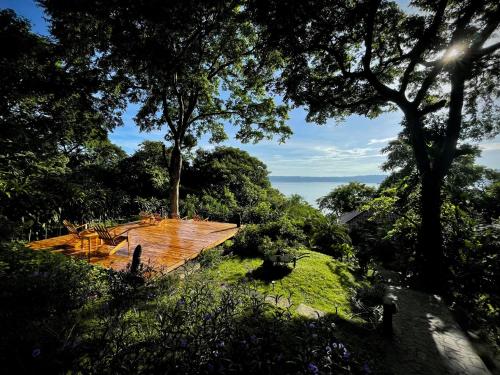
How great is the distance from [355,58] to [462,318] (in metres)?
8.65

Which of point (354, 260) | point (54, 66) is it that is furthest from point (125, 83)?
point (354, 260)

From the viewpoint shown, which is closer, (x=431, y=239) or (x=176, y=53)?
(x=431, y=239)

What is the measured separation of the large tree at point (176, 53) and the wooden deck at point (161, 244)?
3976 mm

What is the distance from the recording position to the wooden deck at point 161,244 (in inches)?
266

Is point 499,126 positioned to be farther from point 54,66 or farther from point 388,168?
point 54,66

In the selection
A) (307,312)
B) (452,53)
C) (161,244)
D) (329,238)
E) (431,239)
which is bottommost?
(307,312)

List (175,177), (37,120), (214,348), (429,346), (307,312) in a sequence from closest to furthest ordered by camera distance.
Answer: (214,348)
(429,346)
(307,312)
(37,120)
(175,177)

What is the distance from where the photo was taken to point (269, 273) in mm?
7031

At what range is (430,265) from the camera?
700 cm

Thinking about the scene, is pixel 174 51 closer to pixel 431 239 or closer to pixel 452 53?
pixel 452 53

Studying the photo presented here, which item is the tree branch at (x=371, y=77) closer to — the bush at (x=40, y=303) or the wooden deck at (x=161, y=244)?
the wooden deck at (x=161, y=244)

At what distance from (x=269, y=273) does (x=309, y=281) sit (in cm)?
112

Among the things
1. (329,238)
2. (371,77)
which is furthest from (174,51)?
(329,238)

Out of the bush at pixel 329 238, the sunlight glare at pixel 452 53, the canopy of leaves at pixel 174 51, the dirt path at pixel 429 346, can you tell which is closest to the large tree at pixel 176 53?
the canopy of leaves at pixel 174 51
